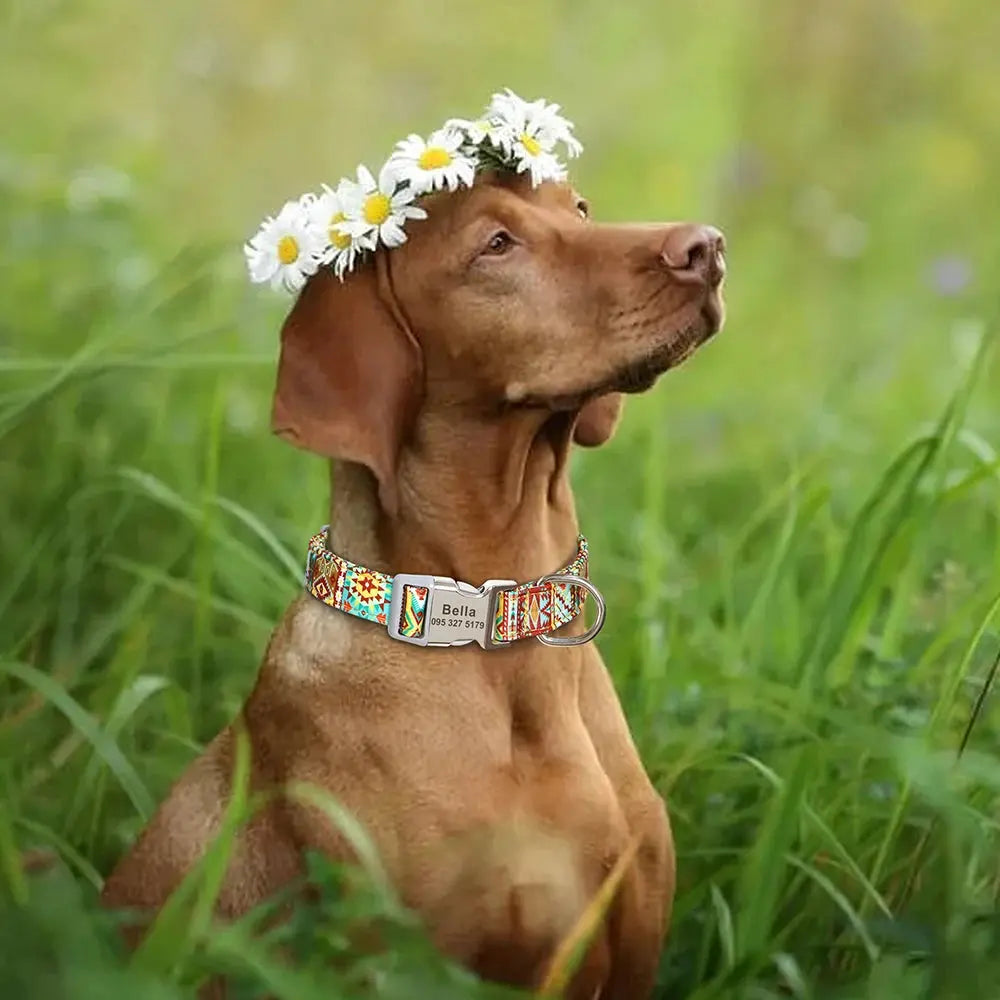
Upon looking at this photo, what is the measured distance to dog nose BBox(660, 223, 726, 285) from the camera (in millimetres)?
2350

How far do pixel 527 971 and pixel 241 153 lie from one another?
4.33 metres

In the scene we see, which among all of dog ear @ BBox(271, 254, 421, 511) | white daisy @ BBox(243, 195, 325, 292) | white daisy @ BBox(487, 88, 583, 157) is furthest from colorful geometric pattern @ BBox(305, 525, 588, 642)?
white daisy @ BBox(487, 88, 583, 157)

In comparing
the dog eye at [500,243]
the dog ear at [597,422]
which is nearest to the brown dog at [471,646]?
the dog eye at [500,243]

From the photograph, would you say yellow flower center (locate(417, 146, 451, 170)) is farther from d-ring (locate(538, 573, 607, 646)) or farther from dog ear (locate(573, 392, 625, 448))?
d-ring (locate(538, 573, 607, 646))

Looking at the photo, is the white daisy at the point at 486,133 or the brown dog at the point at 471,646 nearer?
the brown dog at the point at 471,646

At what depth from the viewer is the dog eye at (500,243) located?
2.47m

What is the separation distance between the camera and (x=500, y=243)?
2477 mm

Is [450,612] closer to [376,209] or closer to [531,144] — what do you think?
[376,209]

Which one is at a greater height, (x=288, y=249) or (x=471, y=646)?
(x=288, y=249)

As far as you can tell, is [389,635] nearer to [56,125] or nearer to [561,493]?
Answer: [561,493]

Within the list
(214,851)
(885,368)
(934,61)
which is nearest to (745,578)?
(214,851)

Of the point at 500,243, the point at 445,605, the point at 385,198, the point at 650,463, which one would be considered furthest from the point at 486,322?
the point at 650,463

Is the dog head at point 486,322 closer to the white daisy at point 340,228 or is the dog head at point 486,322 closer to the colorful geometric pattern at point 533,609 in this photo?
the white daisy at point 340,228

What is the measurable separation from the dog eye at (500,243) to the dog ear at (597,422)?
0.31m
